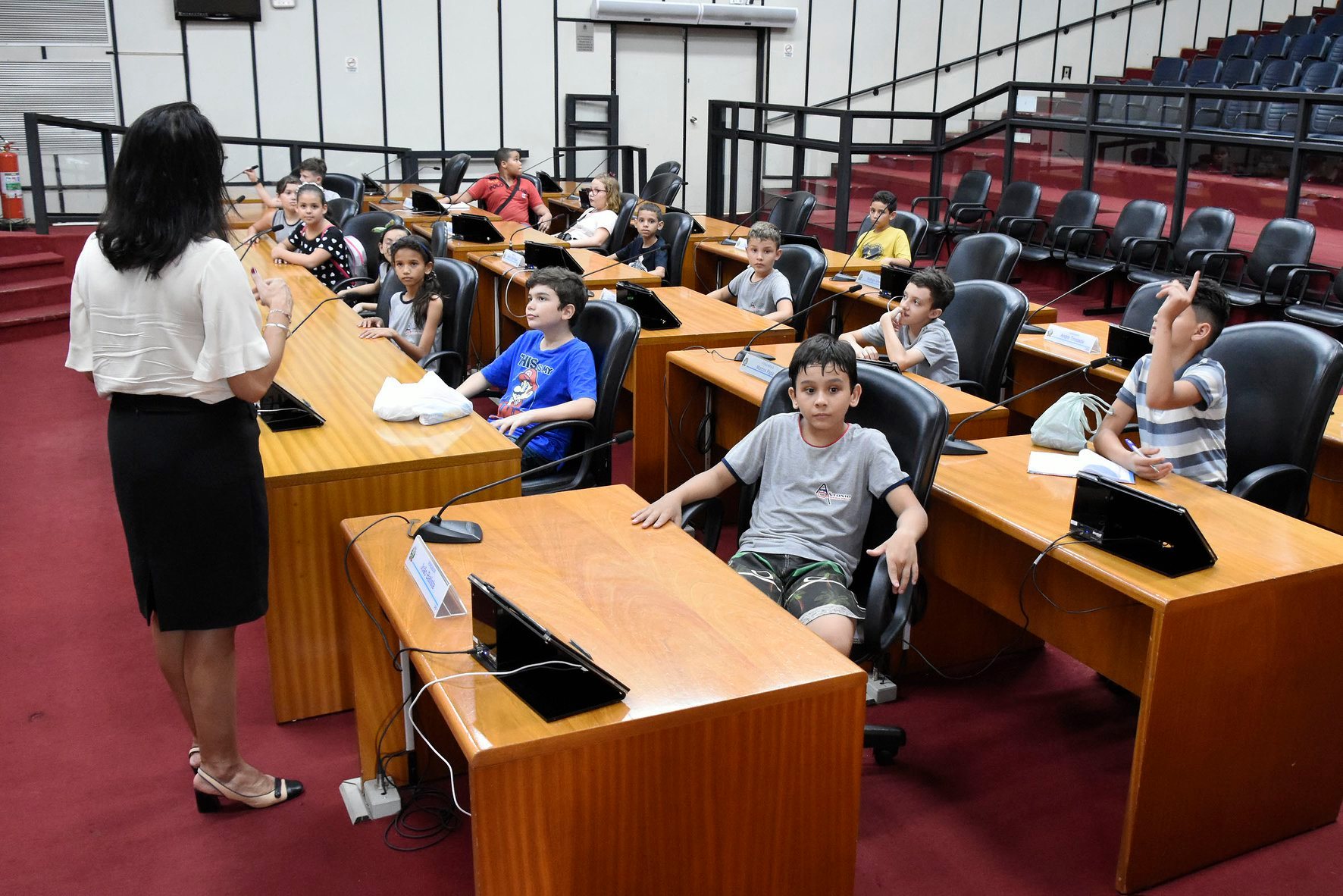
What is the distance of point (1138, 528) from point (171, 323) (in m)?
1.79

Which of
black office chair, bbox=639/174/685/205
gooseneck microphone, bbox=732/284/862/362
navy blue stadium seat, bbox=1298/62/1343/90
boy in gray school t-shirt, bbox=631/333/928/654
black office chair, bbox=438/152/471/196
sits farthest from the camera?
black office chair, bbox=438/152/471/196

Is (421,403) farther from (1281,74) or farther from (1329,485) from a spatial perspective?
(1281,74)

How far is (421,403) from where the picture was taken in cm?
295

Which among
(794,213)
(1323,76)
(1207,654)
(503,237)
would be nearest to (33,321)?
(503,237)

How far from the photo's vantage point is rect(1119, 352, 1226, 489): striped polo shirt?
8.90ft

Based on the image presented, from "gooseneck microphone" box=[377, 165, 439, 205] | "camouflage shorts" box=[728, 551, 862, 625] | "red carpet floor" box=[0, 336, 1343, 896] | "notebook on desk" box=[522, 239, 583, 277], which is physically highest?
"gooseneck microphone" box=[377, 165, 439, 205]

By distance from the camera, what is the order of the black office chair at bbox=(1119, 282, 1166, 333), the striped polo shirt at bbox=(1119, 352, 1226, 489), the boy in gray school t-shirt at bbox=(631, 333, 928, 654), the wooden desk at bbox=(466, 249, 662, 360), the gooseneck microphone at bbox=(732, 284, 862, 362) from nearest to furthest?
the boy in gray school t-shirt at bbox=(631, 333, 928, 654) < the striped polo shirt at bbox=(1119, 352, 1226, 489) < the gooseneck microphone at bbox=(732, 284, 862, 362) < the black office chair at bbox=(1119, 282, 1166, 333) < the wooden desk at bbox=(466, 249, 662, 360)

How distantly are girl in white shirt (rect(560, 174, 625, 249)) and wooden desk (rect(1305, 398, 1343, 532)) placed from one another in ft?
13.3

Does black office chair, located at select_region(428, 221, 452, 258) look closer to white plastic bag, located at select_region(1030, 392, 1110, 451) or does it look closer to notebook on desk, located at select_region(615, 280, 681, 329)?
notebook on desk, located at select_region(615, 280, 681, 329)

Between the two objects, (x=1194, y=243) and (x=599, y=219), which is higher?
(x=599, y=219)

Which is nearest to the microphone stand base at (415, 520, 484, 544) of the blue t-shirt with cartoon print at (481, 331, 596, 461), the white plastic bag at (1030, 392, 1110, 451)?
the blue t-shirt with cartoon print at (481, 331, 596, 461)

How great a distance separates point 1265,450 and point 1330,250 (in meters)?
4.08

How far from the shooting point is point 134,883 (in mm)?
2195

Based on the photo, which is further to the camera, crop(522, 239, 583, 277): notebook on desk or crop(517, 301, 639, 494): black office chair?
crop(522, 239, 583, 277): notebook on desk
